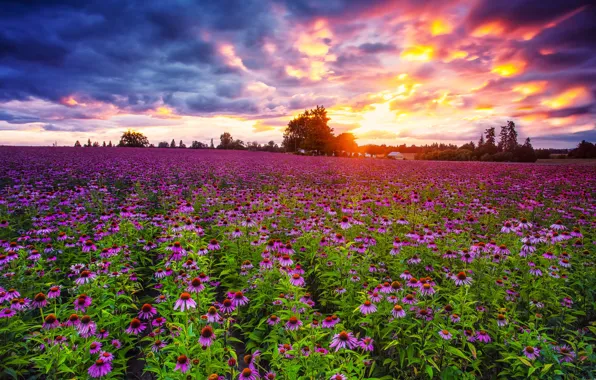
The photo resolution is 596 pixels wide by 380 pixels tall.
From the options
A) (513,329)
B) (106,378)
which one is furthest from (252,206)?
(513,329)

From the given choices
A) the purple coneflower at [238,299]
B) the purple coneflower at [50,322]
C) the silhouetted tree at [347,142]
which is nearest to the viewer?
the purple coneflower at [50,322]

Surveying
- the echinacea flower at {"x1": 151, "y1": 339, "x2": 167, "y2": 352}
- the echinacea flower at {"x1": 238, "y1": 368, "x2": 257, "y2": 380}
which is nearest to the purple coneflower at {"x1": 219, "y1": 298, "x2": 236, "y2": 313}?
the echinacea flower at {"x1": 151, "y1": 339, "x2": 167, "y2": 352}

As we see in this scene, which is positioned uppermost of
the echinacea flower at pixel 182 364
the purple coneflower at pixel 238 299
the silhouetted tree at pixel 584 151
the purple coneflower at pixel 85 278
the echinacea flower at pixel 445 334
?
the silhouetted tree at pixel 584 151

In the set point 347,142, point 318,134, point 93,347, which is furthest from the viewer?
point 347,142

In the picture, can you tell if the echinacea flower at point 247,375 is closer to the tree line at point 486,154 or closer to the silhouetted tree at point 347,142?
the tree line at point 486,154

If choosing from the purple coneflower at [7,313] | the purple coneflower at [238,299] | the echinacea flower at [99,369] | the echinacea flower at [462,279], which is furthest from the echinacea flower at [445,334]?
the purple coneflower at [7,313]

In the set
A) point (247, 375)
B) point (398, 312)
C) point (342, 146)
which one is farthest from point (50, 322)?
point (342, 146)

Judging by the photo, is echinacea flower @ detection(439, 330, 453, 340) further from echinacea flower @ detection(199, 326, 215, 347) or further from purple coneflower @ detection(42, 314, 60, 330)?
purple coneflower @ detection(42, 314, 60, 330)

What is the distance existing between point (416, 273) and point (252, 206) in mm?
4250

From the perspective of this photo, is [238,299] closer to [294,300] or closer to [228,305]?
[228,305]

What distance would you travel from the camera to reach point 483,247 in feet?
15.2

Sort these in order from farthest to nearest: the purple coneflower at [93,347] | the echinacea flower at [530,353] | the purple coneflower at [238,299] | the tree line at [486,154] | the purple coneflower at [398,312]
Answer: the tree line at [486,154] < the purple coneflower at [238,299] < the purple coneflower at [398,312] < the echinacea flower at [530,353] < the purple coneflower at [93,347]

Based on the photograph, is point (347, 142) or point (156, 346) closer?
point (156, 346)

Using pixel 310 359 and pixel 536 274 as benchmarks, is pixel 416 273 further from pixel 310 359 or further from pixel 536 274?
pixel 310 359
